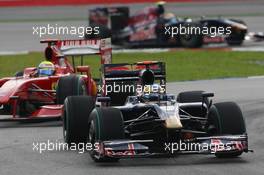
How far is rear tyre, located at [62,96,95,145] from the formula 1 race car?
1653cm

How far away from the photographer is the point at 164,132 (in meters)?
11.1

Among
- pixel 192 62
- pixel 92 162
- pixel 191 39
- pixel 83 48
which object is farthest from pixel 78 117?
pixel 191 39

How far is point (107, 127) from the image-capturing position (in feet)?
35.2

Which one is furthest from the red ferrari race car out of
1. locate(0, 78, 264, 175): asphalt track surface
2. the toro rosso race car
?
the toro rosso race car

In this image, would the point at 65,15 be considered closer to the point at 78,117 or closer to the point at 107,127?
the point at 78,117

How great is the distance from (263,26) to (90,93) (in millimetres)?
21785

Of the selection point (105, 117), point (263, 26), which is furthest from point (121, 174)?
point (263, 26)

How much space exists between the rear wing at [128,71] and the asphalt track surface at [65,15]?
62.9 ft

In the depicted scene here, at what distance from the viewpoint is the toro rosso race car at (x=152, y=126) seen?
35.2 ft

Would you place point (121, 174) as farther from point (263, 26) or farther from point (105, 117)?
point (263, 26)

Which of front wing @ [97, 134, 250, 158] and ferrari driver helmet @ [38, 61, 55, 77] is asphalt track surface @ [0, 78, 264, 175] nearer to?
front wing @ [97, 134, 250, 158]

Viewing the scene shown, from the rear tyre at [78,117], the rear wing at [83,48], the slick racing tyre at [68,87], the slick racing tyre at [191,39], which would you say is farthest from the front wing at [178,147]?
the slick racing tyre at [191,39]

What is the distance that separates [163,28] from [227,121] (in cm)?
1878

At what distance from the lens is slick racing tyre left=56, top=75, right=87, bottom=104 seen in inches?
573
